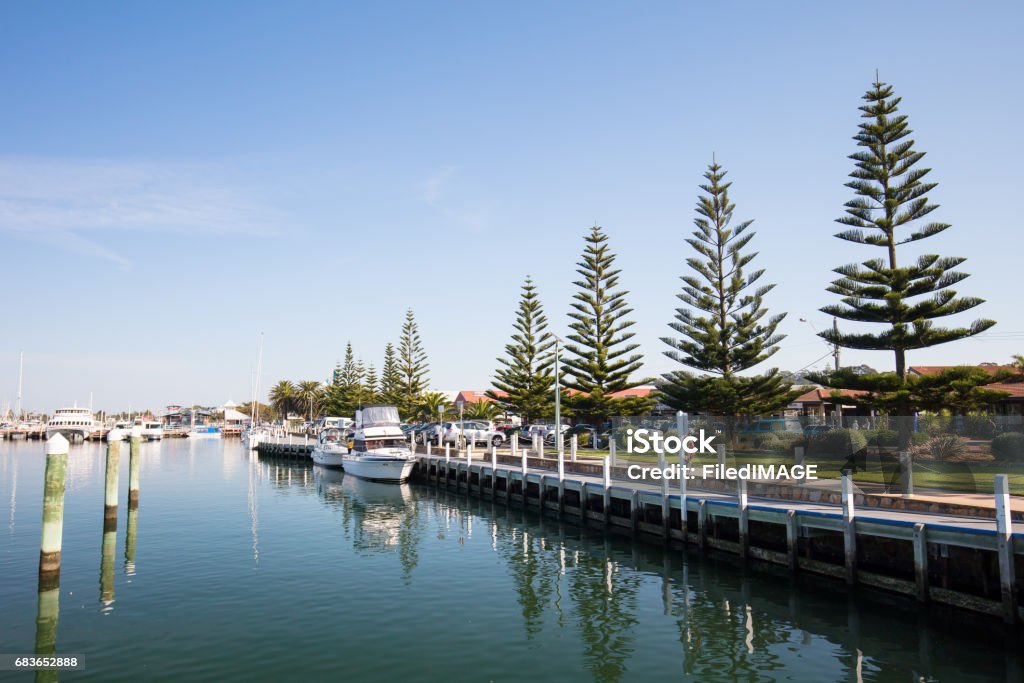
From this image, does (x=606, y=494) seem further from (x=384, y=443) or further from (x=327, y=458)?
(x=327, y=458)

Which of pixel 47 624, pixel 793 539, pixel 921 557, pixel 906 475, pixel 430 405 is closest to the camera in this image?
pixel 921 557

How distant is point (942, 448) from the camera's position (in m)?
18.2

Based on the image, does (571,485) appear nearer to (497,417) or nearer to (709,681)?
(709,681)

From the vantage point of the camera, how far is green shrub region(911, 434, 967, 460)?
58.8 feet

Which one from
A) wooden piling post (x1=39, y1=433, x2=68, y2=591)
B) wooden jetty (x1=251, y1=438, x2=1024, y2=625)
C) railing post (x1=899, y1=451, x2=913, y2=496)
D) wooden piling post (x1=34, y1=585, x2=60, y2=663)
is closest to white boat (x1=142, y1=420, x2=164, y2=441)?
wooden jetty (x1=251, y1=438, x2=1024, y2=625)

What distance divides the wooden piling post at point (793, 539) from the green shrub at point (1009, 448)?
18.3ft

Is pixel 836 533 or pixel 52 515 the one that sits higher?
pixel 52 515

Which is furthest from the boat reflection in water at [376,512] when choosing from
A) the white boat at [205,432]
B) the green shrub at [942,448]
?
the white boat at [205,432]

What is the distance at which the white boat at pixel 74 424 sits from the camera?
9148 centimetres

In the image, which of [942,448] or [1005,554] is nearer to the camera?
[1005,554]

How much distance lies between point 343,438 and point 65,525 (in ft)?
114

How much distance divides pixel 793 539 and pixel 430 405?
A: 5833 cm

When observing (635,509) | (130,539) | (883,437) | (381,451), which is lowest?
(130,539)

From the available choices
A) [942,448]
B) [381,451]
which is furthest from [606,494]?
[381,451]
